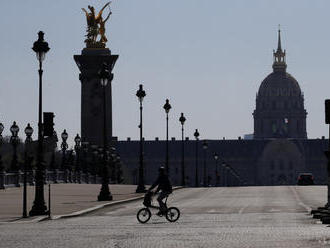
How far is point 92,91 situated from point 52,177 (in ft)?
232

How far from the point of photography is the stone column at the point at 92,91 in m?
152

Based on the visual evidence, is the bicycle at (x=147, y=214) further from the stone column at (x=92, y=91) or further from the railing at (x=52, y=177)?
the stone column at (x=92, y=91)

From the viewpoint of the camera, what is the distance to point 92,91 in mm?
154750

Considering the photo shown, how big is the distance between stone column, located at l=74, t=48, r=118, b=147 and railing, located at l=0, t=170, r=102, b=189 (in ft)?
129

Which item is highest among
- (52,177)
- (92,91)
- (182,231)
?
(92,91)

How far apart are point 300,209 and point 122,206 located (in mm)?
8945

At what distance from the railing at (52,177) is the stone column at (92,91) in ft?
129

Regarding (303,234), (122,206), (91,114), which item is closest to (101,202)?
(122,206)

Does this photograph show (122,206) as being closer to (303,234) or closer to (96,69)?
(303,234)

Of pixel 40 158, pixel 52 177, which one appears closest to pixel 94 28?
pixel 52 177

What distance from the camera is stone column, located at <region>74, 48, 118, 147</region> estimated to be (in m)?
152

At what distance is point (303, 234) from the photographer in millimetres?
29297

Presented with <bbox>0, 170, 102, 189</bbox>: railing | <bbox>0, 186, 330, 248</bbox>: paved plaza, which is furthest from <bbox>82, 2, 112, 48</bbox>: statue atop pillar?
<bbox>0, 186, 330, 248</bbox>: paved plaza

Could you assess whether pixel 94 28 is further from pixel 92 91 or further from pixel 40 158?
pixel 40 158
